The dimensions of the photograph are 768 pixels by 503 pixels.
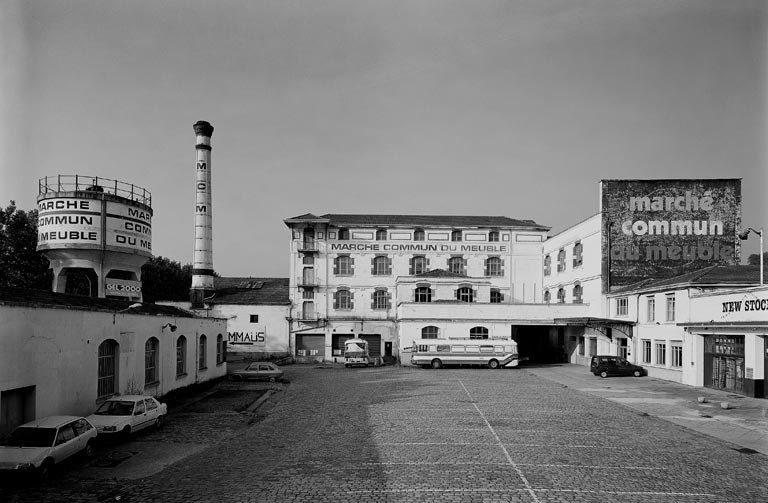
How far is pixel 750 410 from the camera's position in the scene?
25.0 metres

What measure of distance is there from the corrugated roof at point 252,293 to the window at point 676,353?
32384 millimetres

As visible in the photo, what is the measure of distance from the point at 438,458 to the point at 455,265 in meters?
42.8

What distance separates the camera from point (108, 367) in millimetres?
22344

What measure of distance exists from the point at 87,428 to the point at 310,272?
40.6 metres

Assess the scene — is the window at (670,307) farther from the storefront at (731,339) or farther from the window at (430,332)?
the window at (430,332)

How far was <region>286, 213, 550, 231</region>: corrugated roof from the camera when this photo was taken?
57.4 meters

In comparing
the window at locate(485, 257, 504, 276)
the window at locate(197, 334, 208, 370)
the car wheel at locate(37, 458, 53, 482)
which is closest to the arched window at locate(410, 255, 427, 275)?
the window at locate(485, 257, 504, 276)

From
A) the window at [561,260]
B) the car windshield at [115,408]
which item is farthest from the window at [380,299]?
the car windshield at [115,408]

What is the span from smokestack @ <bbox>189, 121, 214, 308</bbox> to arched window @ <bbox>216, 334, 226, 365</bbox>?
16.0 meters

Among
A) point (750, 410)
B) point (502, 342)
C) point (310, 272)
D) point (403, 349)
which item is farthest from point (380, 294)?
point (750, 410)

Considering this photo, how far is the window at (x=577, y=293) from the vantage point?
49219mm

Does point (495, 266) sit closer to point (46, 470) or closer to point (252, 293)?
point (252, 293)

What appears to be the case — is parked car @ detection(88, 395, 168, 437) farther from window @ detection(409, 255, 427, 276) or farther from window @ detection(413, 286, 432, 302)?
window @ detection(409, 255, 427, 276)

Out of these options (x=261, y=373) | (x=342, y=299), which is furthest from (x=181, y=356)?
(x=342, y=299)
